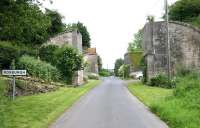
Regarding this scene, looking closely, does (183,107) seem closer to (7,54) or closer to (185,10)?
(7,54)

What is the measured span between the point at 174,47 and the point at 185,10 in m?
20.2

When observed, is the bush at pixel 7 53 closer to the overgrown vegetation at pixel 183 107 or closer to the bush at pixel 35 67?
the bush at pixel 35 67

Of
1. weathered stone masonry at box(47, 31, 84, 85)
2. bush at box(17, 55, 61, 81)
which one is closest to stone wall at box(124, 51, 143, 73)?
weathered stone masonry at box(47, 31, 84, 85)

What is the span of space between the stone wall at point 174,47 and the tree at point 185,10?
15752 millimetres

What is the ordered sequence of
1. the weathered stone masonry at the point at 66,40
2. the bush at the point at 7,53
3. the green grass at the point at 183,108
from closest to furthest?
the green grass at the point at 183,108
the bush at the point at 7,53
the weathered stone masonry at the point at 66,40

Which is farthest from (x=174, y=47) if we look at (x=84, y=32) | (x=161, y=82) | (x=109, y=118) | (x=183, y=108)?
(x=84, y=32)

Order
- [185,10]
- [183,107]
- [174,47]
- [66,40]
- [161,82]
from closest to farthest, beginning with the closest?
[183,107]
[161,82]
[174,47]
[66,40]
[185,10]

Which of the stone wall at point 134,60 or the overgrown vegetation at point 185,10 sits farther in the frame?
the stone wall at point 134,60

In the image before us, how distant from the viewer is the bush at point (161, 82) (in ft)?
160

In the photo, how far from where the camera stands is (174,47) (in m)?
59.7

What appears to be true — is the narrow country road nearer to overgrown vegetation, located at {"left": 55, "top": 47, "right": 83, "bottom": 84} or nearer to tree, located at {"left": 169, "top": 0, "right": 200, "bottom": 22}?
overgrown vegetation, located at {"left": 55, "top": 47, "right": 83, "bottom": 84}

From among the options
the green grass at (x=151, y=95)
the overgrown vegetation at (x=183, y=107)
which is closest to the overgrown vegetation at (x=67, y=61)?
the green grass at (x=151, y=95)

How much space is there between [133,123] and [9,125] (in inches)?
185

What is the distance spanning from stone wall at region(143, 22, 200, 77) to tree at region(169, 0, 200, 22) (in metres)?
15.8
